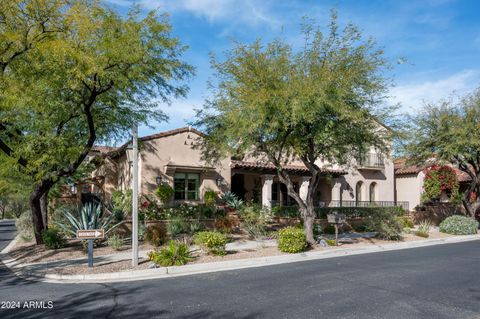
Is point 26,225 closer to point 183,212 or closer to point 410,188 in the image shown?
point 183,212

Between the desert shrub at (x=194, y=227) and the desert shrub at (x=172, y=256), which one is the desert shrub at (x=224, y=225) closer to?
the desert shrub at (x=194, y=227)

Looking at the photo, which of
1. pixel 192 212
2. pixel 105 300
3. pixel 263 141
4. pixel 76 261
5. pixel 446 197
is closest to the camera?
pixel 105 300

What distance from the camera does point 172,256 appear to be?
1107cm

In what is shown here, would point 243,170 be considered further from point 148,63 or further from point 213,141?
point 148,63

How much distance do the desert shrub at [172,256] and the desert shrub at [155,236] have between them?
3338mm

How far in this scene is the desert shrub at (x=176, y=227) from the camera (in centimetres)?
1598

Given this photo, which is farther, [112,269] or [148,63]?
[148,63]

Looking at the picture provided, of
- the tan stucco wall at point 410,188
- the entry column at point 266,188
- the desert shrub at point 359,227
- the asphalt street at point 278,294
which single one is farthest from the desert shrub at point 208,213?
the tan stucco wall at point 410,188

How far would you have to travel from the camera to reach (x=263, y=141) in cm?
1488

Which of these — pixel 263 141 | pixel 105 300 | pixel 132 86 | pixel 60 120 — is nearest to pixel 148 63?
pixel 132 86

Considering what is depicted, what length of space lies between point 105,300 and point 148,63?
25.0ft

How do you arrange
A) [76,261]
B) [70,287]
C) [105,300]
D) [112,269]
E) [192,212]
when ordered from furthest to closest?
[192,212]
[76,261]
[112,269]
[70,287]
[105,300]

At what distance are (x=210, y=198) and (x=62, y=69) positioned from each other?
10.6 meters

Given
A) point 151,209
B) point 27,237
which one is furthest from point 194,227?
point 27,237
